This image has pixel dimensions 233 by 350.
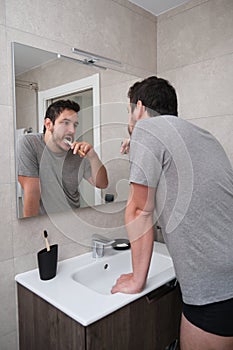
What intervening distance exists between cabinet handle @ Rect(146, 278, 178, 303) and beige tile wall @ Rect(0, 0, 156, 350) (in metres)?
0.50

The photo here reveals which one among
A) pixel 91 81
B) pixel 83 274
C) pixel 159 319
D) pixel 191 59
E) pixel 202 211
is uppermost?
pixel 191 59

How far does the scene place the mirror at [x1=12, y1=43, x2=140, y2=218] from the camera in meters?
1.24

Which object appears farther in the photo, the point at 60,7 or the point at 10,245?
the point at 60,7

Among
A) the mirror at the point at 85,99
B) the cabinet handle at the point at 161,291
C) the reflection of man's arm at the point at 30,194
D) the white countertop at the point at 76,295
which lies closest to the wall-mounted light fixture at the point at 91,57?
the mirror at the point at 85,99

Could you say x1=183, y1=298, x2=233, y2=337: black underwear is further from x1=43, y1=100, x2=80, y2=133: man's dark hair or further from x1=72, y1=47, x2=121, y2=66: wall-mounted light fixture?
x1=72, y1=47, x2=121, y2=66: wall-mounted light fixture

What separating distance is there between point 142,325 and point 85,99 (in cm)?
111

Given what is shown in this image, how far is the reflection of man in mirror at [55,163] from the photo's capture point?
1.27 m

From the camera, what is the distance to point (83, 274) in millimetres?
1375

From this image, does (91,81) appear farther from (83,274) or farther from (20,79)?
(83,274)

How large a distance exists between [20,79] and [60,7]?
1.49ft

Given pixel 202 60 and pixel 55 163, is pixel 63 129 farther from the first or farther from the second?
pixel 202 60

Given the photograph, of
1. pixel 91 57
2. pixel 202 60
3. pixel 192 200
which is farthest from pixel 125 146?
pixel 202 60

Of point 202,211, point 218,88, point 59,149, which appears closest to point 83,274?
point 59,149

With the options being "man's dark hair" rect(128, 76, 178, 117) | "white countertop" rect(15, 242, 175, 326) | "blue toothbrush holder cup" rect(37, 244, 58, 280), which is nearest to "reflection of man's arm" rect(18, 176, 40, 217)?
"blue toothbrush holder cup" rect(37, 244, 58, 280)
